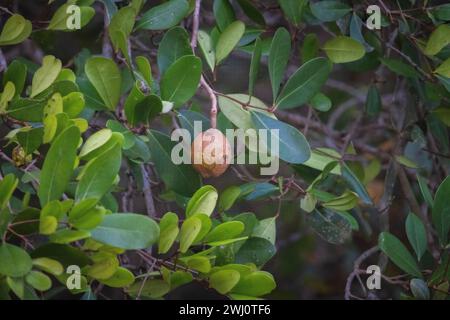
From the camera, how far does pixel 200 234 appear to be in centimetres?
118

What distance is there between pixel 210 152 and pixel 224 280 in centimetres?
22

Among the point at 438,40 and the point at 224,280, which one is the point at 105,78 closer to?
the point at 224,280

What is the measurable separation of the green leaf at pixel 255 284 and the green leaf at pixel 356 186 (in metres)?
0.34

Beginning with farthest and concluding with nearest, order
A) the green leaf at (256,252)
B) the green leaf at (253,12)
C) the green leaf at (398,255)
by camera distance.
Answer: the green leaf at (253,12), the green leaf at (398,255), the green leaf at (256,252)

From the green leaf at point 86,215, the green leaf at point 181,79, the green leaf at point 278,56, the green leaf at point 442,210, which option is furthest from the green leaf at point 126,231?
the green leaf at point 442,210

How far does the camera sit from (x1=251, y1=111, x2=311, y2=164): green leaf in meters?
1.25

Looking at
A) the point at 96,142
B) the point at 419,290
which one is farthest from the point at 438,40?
the point at 96,142

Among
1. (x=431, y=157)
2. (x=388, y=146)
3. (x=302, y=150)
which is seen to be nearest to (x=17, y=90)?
(x=302, y=150)

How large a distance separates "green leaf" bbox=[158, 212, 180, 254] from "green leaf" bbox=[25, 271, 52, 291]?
0.68ft

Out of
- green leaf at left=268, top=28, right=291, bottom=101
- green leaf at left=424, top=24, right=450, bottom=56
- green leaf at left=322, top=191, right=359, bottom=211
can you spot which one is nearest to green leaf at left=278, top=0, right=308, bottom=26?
green leaf at left=268, top=28, right=291, bottom=101

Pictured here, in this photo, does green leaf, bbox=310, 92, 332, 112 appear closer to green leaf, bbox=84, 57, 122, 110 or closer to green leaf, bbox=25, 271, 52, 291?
green leaf, bbox=84, 57, 122, 110

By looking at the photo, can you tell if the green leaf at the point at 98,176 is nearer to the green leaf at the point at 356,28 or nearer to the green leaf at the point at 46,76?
the green leaf at the point at 46,76

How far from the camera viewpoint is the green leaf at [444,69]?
145cm

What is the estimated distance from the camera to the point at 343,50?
4.95 feet
